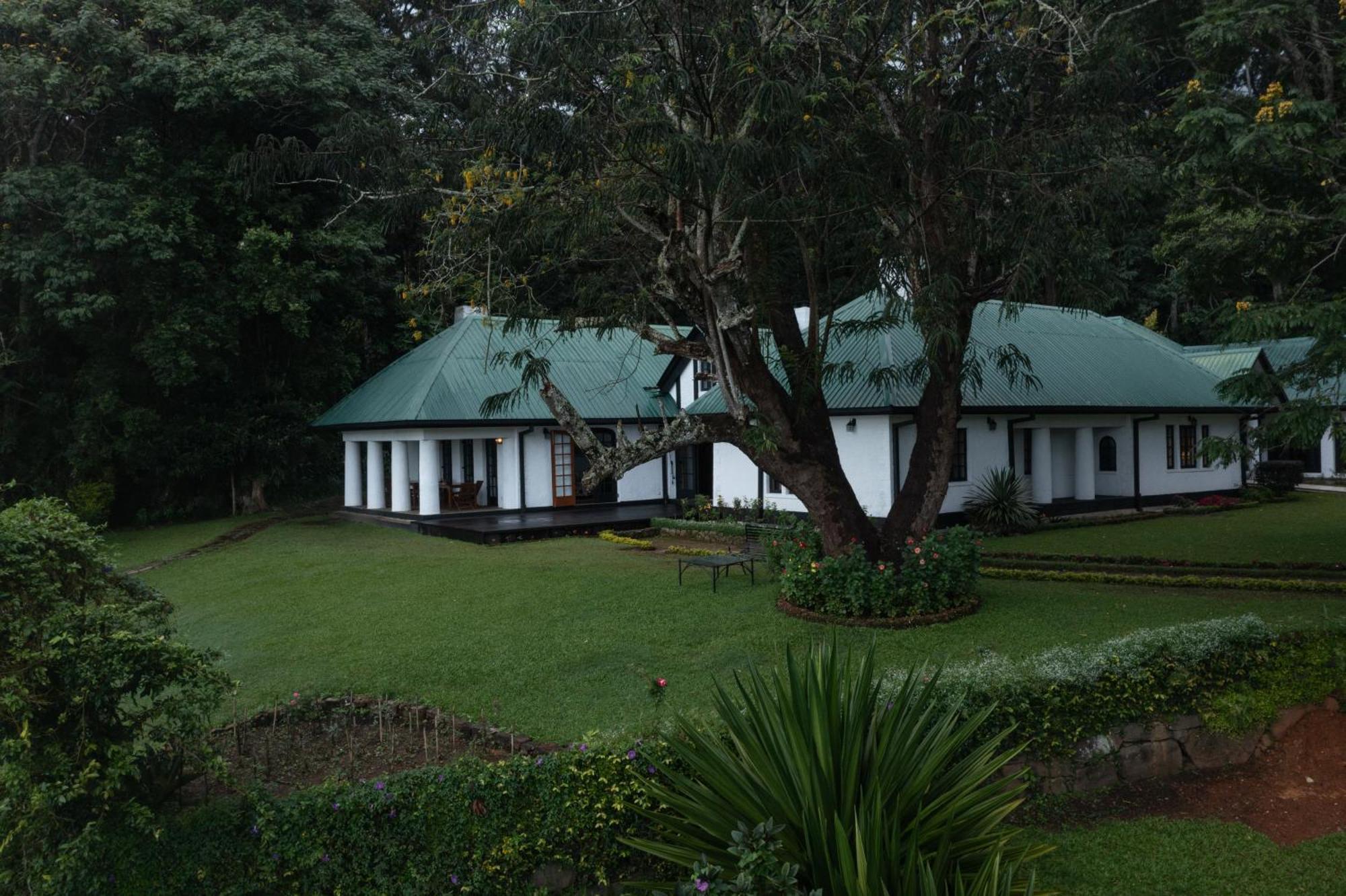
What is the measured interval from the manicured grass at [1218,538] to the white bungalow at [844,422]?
5.65 ft

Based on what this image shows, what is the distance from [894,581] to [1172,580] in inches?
191

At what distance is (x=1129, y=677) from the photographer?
A: 6.62 meters

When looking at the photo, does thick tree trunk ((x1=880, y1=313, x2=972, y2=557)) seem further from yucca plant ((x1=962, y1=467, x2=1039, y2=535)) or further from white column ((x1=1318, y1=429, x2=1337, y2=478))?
white column ((x1=1318, y1=429, x2=1337, y2=478))

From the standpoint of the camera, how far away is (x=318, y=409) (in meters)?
28.2

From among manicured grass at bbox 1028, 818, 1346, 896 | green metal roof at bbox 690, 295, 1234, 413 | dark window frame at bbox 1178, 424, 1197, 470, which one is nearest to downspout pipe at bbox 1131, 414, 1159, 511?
green metal roof at bbox 690, 295, 1234, 413

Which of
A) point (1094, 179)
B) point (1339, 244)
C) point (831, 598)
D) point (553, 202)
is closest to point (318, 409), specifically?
point (553, 202)

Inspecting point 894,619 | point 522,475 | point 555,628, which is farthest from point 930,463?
point 522,475

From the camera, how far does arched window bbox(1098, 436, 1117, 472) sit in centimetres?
2370

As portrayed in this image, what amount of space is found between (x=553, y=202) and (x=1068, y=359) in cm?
1656

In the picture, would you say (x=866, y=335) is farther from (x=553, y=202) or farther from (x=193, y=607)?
(x=193, y=607)

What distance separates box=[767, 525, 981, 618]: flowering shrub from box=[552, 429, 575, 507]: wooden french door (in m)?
13.9

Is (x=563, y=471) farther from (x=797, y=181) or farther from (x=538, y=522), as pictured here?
(x=797, y=181)

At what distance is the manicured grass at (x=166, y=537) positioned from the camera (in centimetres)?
2041

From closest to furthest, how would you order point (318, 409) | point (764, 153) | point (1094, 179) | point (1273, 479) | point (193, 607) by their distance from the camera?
point (764, 153) < point (1094, 179) < point (193, 607) < point (1273, 479) < point (318, 409)
